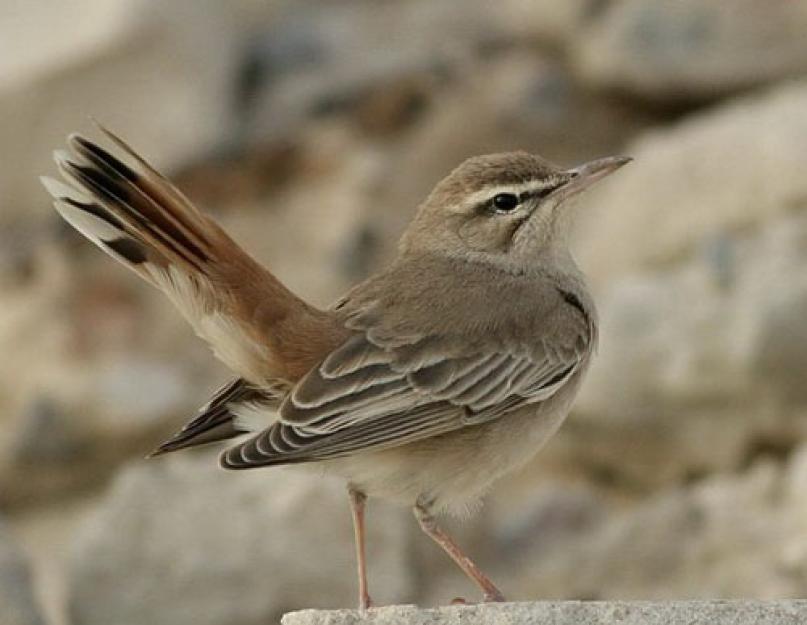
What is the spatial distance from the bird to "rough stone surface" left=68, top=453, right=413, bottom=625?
1.97 metres

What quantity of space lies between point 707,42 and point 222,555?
5665 mm

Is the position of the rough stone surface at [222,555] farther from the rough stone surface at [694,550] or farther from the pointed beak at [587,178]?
the pointed beak at [587,178]

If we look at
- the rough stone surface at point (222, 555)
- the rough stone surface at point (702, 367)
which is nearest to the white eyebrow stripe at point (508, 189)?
the rough stone surface at point (222, 555)

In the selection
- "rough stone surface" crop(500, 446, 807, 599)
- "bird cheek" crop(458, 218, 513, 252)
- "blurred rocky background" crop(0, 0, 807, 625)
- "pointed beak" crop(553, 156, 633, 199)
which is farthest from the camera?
"blurred rocky background" crop(0, 0, 807, 625)

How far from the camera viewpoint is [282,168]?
14.4 meters

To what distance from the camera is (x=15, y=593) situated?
28.1 ft

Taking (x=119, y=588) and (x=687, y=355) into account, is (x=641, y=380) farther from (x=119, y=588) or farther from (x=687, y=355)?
(x=119, y=588)

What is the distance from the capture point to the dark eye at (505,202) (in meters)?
8.18

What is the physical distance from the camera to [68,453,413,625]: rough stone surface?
966 cm

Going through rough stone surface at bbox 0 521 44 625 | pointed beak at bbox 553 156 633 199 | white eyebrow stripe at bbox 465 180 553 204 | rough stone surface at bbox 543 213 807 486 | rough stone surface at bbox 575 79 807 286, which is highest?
white eyebrow stripe at bbox 465 180 553 204

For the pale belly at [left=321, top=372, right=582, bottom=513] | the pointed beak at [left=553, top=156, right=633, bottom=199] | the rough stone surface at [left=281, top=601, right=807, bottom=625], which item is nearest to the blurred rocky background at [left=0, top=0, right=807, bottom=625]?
the pale belly at [left=321, top=372, right=582, bottom=513]

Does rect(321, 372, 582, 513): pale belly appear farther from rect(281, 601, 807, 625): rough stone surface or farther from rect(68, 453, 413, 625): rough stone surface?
rect(68, 453, 413, 625): rough stone surface

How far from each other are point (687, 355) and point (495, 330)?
3.29m

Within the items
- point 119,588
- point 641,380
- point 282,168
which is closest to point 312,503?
point 119,588
